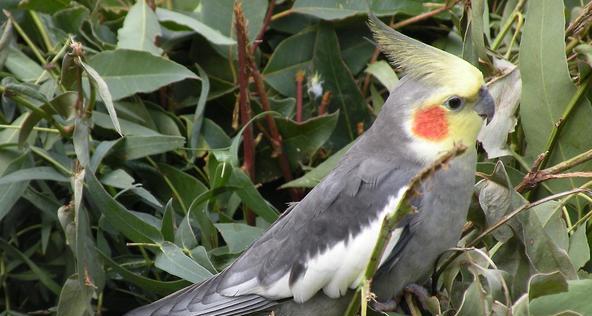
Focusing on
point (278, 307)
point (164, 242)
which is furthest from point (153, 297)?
point (278, 307)

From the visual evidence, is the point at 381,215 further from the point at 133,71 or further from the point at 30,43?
the point at 30,43

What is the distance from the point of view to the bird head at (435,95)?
80.5 inches

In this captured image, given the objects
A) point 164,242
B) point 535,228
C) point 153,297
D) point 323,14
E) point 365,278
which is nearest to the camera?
point 365,278

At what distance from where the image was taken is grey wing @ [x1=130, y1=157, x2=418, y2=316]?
210cm

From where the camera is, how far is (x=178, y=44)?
111 inches

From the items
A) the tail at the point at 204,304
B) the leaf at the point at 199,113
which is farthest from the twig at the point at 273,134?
the tail at the point at 204,304

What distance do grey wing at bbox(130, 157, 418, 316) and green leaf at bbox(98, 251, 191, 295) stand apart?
0.13m

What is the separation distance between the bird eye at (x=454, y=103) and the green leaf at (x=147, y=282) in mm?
744

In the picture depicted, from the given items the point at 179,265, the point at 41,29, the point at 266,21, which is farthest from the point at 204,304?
the point at 41,29

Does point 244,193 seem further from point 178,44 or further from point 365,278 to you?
point 365,278

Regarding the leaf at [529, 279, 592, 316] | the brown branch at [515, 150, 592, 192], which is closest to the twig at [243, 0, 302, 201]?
the brown branch at [515, 150, 592, 192]

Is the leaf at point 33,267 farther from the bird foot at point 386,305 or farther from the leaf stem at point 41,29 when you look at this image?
the bird foot at point 386,305

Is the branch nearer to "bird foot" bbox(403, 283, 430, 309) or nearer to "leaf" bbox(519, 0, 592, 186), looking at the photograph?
"bird foot" bbox(403, 283, 430, 309)

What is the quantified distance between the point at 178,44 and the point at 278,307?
0.98 m
